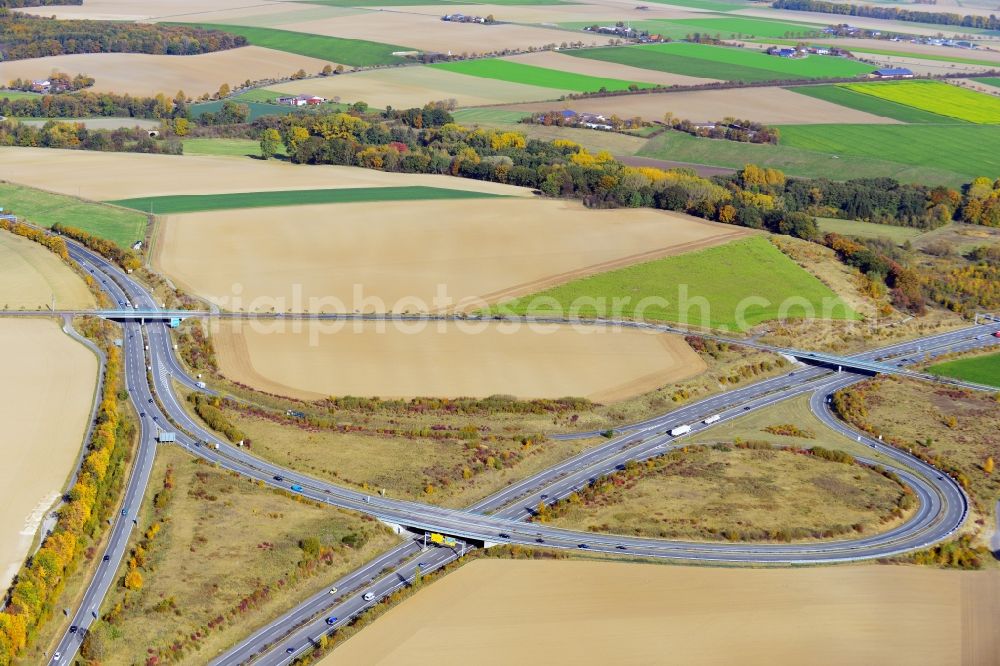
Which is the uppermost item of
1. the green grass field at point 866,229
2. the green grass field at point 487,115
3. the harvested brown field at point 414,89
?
the harvested brown field at point 414,89

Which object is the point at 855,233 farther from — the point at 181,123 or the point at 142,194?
the point at 181,123

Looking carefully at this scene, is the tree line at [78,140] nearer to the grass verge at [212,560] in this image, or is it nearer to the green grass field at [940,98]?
the grass verge at [212,560]

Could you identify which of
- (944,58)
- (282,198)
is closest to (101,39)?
(282,198)

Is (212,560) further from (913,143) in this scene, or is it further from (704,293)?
(913,143)

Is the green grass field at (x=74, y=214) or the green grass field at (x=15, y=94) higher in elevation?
the green grass field at (x=15, y=94)

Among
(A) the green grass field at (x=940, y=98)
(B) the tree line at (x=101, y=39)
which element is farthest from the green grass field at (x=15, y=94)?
(A) the green grass field at (x=940, y=98)

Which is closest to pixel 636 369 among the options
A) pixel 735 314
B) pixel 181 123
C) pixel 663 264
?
pixel 735 314

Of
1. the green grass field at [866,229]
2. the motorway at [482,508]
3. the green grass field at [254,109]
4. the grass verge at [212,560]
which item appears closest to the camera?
the grass verge at [212,560]
